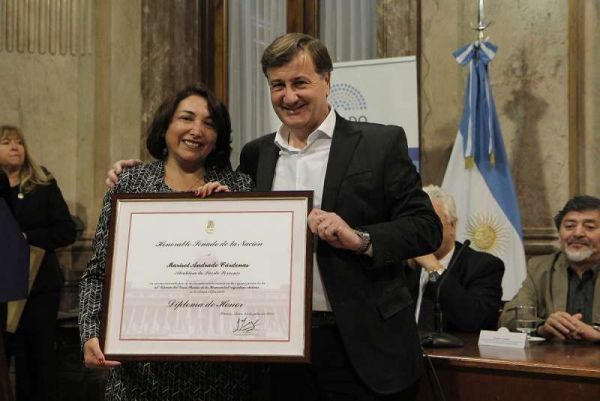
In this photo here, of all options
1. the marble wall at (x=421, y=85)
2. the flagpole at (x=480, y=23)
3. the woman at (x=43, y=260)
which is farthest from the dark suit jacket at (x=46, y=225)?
the flagpole at (x=480, y=23)

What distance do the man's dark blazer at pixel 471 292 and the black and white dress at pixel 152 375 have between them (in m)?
1.56

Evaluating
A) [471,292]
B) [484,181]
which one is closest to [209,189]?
[471,292]

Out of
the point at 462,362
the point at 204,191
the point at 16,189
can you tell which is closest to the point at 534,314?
the point at 462,362

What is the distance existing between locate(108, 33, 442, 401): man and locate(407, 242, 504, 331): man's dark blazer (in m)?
1.51

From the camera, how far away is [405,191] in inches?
95.6

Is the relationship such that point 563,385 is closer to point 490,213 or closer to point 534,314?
point 534,314

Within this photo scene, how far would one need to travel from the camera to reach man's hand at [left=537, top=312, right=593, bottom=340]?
12.1 feet

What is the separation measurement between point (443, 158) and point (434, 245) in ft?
12.8

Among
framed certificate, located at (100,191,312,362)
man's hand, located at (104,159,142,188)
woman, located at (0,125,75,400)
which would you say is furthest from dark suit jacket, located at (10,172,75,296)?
framed certificate, located at (100,191,312,362)

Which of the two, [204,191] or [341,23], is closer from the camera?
[204,191]

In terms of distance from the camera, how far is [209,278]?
241 cm

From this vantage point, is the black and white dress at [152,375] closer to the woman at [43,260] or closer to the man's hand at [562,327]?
the man's hand at [562,327]

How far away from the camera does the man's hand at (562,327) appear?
12.1ft
